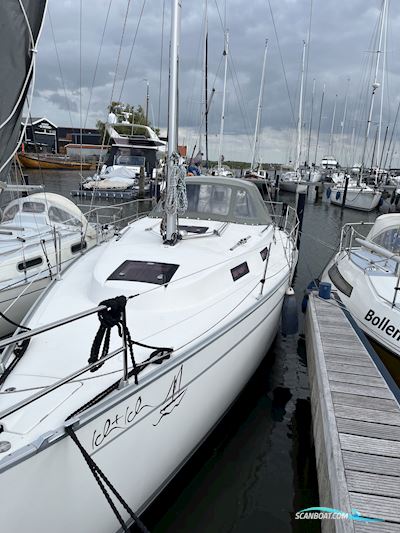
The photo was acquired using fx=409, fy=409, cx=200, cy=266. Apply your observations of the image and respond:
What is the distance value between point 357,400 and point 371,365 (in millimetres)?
894

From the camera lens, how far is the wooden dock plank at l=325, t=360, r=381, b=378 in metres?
4.81

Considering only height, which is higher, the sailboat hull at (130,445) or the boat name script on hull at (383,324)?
the sailboat hull at (130,445)

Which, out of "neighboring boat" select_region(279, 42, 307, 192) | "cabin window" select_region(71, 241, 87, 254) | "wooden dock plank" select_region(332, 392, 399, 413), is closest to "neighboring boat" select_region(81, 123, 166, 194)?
"neighboring boat" select_region(279, 42, 307, 192)

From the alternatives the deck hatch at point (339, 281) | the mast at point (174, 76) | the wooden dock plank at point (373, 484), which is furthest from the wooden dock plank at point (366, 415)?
the mast at point (174, 76)

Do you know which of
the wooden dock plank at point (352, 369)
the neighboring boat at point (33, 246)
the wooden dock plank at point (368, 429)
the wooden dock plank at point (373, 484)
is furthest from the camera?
the neighboring boat at point (33, 246)

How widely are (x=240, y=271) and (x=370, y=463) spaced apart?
2516 mm

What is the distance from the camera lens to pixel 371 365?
500 cm

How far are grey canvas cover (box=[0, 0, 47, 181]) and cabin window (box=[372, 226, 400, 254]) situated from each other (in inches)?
293

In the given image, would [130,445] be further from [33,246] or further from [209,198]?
[33,246]

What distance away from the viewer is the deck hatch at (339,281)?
7192 millimetres

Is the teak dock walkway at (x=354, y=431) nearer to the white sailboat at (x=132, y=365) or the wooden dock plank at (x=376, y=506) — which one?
the wooden dock plank at (x=376, y=506)

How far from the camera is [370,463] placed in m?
3.38

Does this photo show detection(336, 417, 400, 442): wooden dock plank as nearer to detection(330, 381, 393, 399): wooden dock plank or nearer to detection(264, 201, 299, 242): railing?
detection(330, 381, 393, 399): wooden dock plank

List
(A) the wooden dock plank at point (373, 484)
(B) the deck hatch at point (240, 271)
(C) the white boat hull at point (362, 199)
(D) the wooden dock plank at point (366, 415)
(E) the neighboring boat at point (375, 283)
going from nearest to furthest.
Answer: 1. (A) the wooden dock plank at point (373, 484)
2. (D) the wooden dock plank at point (366, 415)
3. (B) the deck hatch at point (240, 271)
4. (E) the neighboring boat at point (375, 283)
5. (C) the white boat hull at point (362, 199)
